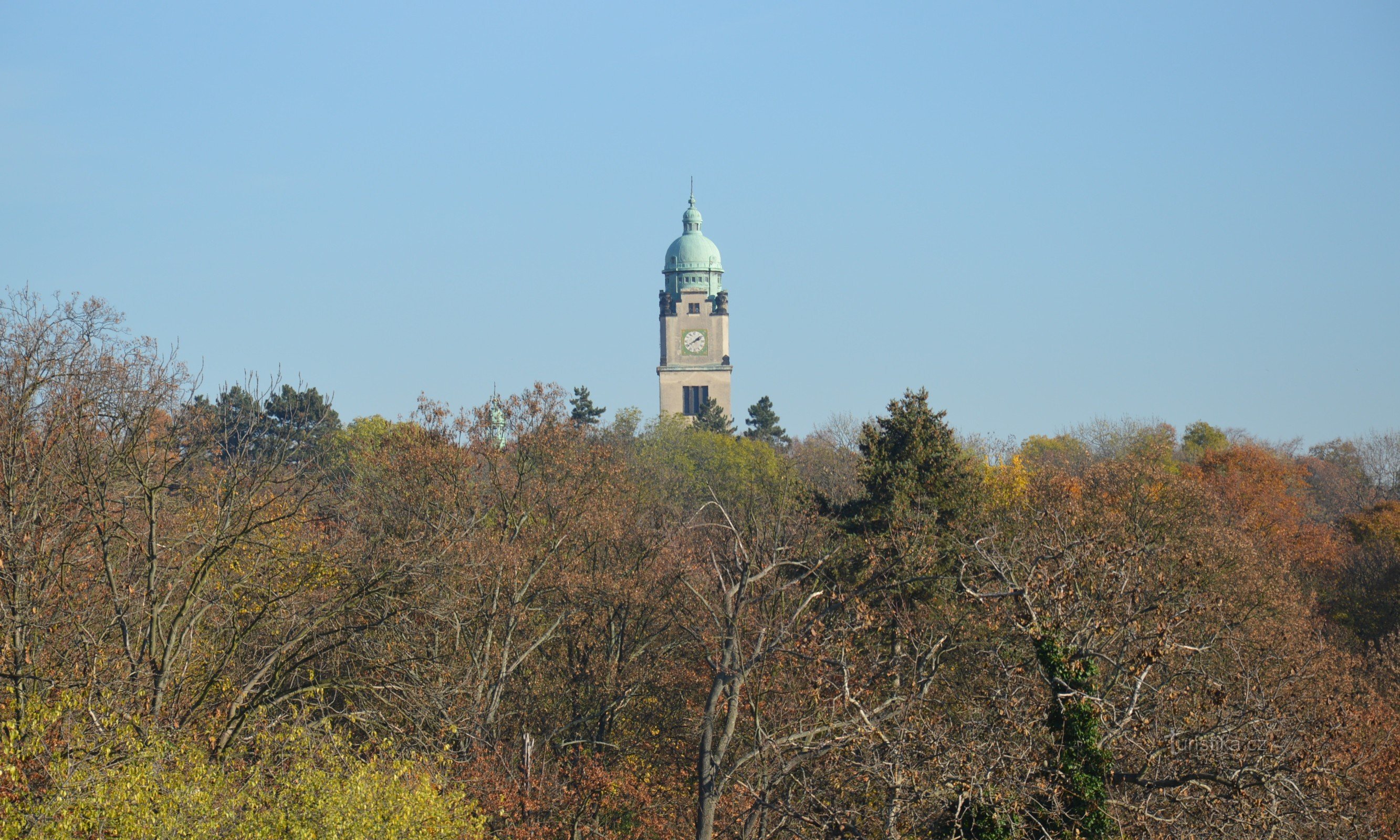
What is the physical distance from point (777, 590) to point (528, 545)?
11.9 metres

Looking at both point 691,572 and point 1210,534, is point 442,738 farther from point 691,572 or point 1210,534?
point 1210,534

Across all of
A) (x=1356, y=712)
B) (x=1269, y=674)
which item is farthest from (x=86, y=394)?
(x=1269, y=674)

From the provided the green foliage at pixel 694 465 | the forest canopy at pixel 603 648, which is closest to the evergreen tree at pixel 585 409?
the green foliage at pixel 694 465

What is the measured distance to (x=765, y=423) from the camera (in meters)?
105

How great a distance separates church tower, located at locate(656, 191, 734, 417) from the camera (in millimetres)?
123938

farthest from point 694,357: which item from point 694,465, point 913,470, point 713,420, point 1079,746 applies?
point 1079,746

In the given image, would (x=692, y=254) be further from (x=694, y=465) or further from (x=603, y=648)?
(x=603, y=648)

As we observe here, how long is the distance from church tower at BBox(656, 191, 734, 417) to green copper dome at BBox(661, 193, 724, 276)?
0.08 meters

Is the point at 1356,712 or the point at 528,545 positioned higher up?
the point at 528,545

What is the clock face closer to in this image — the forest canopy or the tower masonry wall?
the tower masonry wall

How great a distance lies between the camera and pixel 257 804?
15.6 m

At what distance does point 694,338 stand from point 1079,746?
112 metres

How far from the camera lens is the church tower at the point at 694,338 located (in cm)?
12394

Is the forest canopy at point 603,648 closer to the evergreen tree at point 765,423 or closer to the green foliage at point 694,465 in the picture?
the green foliage at point 694,465
